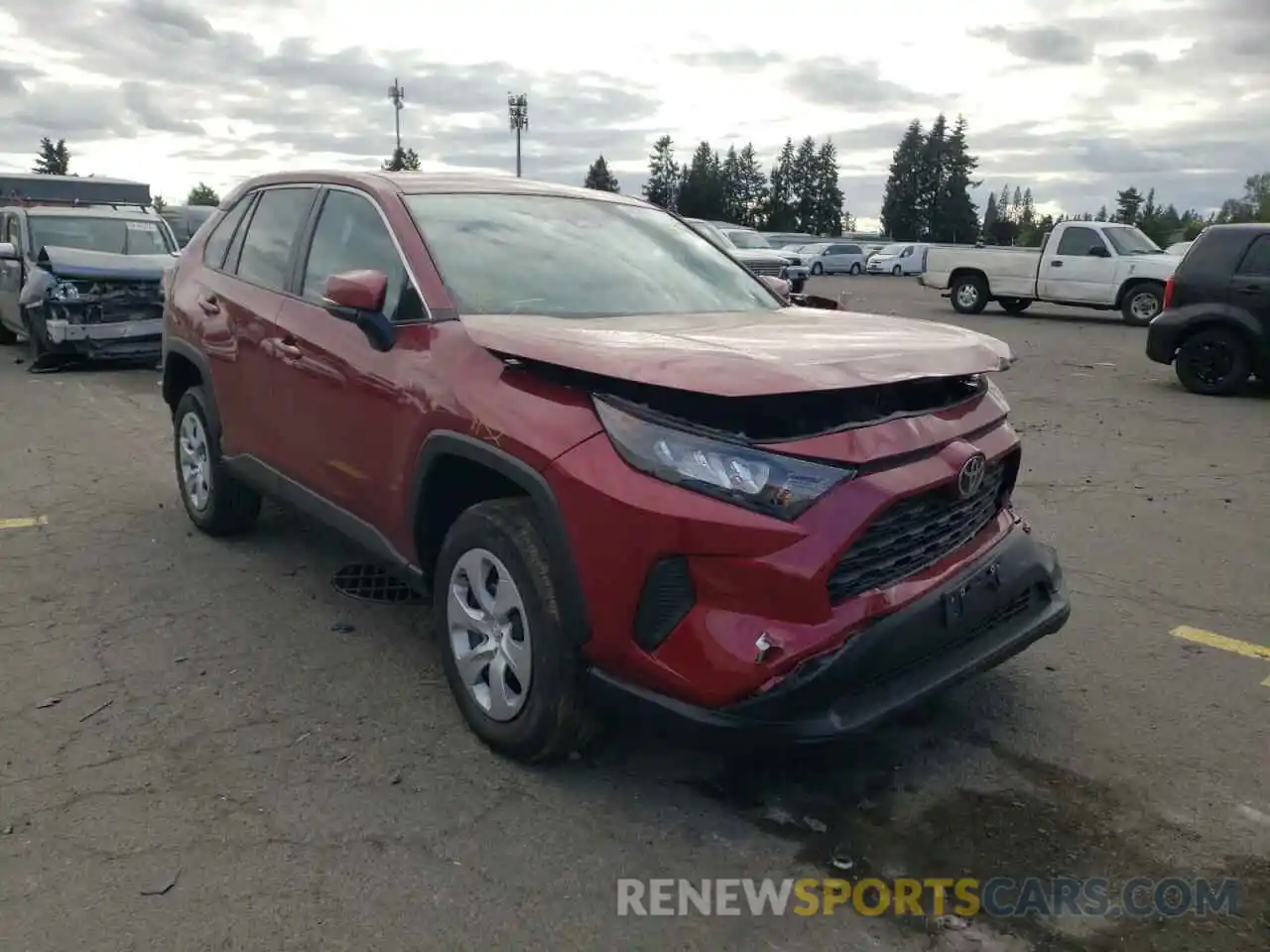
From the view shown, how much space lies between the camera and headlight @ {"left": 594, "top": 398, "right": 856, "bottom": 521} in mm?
2805

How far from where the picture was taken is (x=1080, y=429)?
9.54 meters

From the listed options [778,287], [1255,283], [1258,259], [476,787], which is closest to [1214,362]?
[1255,283]

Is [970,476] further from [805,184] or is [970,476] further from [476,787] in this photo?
[805,184]

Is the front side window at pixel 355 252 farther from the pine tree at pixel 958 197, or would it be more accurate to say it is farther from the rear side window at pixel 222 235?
the pine tree at pixel 958 197

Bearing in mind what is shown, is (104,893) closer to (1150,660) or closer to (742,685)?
(742,685)

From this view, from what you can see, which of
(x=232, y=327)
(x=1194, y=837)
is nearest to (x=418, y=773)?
(x=1194, y=837)

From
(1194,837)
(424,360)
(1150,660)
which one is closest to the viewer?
(1194,837)

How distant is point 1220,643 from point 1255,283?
7930 mm

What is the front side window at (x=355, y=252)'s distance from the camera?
3.86m

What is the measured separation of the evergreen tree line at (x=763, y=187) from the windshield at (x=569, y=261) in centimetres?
10139

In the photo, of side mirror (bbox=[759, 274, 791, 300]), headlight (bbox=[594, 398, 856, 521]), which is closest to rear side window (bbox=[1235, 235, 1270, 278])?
side mirror (bbox=[759, 274, 791, 300])

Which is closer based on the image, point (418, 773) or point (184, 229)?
point (418, 773)

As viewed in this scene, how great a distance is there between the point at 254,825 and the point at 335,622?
160cm

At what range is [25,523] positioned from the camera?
6.13 meters
